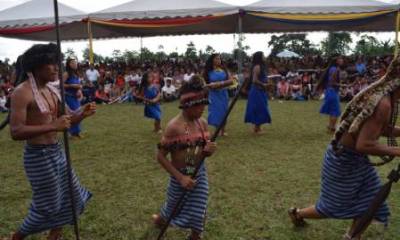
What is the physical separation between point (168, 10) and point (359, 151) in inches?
462

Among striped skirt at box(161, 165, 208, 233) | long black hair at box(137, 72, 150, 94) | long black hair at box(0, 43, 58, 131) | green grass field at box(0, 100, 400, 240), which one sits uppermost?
long black hair at box(0, 43, 58, 131)

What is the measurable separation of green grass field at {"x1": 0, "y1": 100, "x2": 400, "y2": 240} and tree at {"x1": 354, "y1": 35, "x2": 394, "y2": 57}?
1955 cm

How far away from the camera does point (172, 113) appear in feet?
45.9

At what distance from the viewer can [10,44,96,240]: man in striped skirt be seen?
3.04m

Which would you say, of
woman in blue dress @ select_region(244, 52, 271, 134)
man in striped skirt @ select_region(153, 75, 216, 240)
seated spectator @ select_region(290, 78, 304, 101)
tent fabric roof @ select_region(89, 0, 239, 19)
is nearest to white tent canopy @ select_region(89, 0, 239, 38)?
tent fabric roof @ select_region(89, 0, 239, 19)

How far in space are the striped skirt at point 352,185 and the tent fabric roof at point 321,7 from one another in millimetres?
10813

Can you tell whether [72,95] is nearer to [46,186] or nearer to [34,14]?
[46,186]

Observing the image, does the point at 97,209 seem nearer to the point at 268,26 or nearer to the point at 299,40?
the point at 268,26

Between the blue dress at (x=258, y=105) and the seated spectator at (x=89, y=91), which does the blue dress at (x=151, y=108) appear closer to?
the blue dress at (x=258, y=105)

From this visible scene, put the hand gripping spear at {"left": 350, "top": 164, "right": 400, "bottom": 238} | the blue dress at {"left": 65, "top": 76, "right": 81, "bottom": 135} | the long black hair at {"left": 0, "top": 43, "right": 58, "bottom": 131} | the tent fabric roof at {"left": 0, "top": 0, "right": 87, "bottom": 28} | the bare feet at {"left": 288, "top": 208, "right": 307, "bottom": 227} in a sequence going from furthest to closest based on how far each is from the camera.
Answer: the tent fabric roof at {"left": 0, "top": 0, "right": 87, "bottom": 28} < the blue dress at {"left": 65, "top": 76, "right": 81, "bottom": 135} < the bare feet at {"left": 288, "top": 208, "right": 307, "bottom": 227} < the long black hair at {"left": 0, "top": 43, "right": 58, "bottom": 131} < the hand gripping spear at {"left": 350, "top": 164, "right": 400, "bottom": 238}

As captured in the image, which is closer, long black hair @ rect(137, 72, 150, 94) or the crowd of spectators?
long black hair @ rect(137, 72, 150, 94)

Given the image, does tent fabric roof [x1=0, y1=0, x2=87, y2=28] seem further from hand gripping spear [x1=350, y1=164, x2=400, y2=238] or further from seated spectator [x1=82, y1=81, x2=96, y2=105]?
hand gripping spear [x1=350, y1=164, x2=400, y2=238]

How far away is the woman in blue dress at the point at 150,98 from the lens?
9.64m

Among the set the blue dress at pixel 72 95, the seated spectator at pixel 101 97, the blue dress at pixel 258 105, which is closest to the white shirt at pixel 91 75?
the seated spectator at pixel 101 97
